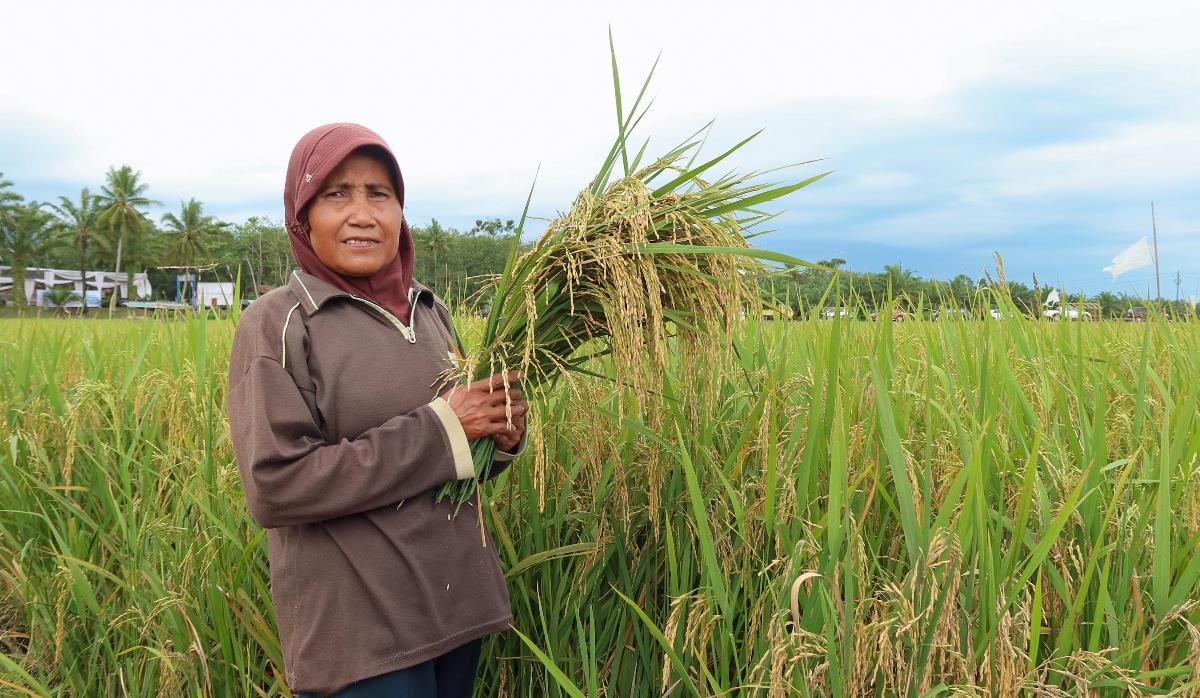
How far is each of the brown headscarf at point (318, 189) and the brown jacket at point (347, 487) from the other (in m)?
0.09

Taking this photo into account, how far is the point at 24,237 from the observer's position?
208 feet

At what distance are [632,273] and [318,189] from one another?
870mm

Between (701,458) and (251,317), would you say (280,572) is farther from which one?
(701,458)

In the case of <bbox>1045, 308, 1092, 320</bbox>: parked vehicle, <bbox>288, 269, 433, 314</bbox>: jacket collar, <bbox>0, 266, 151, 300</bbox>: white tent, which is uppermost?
<bbox>0, 266, 151, 300</bbox>: white tent

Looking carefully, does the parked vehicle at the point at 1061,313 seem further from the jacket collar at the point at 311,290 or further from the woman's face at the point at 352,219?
the jacket collar at the point at 311,290

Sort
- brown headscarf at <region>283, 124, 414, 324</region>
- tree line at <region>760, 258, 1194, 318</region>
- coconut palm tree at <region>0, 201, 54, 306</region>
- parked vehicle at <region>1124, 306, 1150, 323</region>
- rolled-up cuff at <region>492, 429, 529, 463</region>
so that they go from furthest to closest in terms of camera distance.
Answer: coconut palm tree at <region>0, 201, 54, 306</region>, parked vehicle at <region>1124, 306, 1150, 323</region>, tree line at <region>760, 258, 1194, 318</region>, rolled-up cuff at <region>492, 429, 529, 463</region>, brown headscarf at <region>283, 124, 414, 324</region>

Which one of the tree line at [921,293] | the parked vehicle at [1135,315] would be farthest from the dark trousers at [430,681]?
the parked vehicle at [1135,315]

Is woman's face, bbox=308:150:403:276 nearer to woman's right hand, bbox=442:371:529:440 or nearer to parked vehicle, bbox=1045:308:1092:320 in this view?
woman's right hand, bbox=442:371:529:440

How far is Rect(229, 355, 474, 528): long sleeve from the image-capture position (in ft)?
5.12

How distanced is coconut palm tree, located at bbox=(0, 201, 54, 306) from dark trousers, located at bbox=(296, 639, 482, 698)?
73.6 meters

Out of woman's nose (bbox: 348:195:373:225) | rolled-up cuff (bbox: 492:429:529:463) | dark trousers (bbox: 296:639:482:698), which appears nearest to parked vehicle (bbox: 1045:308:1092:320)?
rolled-up cuff (bbox: 492:429:529:463)

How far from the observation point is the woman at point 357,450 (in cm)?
159

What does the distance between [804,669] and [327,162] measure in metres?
1.56

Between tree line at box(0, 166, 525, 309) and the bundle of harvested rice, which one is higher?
tree line at box(0, 166, 525, 309)
